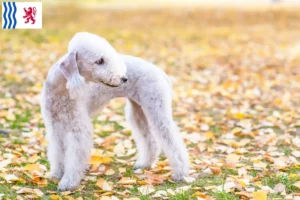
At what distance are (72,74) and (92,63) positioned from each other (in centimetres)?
18

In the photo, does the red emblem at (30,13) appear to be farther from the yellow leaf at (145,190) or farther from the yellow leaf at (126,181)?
the yellow leaf at (145,190)

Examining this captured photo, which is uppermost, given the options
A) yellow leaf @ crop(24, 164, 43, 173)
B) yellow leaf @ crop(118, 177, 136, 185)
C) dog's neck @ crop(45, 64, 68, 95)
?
dog's neck @ crop(45, 64, 68, 95)

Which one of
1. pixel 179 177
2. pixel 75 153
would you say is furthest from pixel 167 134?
pixel 75 153

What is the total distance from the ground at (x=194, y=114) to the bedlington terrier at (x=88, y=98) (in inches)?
8.8

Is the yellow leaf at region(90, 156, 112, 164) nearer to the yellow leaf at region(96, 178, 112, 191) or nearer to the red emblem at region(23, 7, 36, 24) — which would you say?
the yellow leaf at region(96, 178, 112, 191)

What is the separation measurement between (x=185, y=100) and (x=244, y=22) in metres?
8.76

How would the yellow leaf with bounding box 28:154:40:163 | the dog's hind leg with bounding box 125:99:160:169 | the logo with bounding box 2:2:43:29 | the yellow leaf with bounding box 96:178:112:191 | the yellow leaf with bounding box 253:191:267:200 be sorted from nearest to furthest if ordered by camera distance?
1. the yellow leaf with bounding box 253:191:267:200
2. the yellow leaf with bounding box 96:178:112:191
3. the dog's hind leg with bounding box 125:99:160:169
4. the yellow leaf with bounding box 28:154:40:163
5. the logo with bounding box 2:2:43:29

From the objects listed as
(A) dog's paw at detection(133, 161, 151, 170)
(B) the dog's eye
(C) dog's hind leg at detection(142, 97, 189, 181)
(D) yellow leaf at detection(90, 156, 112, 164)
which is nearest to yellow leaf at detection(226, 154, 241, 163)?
(C) dog's hind leg at detection(142, 97, 189, 181)

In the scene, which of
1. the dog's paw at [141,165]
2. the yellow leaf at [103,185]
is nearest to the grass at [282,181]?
the dog's paw at [141,165]

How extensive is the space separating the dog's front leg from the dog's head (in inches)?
18.1

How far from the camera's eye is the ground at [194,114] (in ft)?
13.9

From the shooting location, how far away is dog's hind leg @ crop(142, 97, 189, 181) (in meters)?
4.36

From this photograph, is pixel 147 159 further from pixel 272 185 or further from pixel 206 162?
pixel 272 185

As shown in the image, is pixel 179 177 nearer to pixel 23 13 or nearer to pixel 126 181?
pixel 126 181
